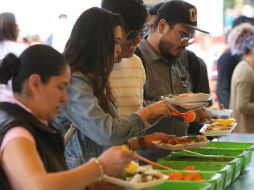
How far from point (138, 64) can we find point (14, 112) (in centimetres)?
119

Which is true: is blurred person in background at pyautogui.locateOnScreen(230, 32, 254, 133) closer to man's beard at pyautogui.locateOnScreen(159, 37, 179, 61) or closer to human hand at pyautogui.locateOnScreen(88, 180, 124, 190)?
man's beard at pyautogui.locateOnScreen(159, 37, 179, 61)

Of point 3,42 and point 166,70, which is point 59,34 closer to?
point 3,42

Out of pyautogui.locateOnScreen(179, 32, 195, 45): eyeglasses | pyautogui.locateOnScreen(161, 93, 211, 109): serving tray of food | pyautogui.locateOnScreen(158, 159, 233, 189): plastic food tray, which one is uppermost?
pyautogui.locateOnScreen(179, 32, 195, 45): eyeglasses

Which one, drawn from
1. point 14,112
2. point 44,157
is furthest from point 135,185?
point 14,112

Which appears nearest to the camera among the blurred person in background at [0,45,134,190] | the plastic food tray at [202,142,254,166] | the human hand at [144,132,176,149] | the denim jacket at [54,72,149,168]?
the blurred person in background at [0,45,134,190]

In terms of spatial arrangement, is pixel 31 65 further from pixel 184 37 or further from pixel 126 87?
pixel 184 37

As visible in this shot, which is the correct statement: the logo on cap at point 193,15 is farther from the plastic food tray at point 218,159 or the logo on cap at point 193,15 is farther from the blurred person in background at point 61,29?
the blurred person in background at point 61,29

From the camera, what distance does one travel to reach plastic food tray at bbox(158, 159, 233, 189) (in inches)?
96.7

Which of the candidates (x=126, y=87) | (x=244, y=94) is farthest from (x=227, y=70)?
(x=126, y=87)

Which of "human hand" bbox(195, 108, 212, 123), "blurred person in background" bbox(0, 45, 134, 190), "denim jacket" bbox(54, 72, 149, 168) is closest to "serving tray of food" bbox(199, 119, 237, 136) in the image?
"human hand" bbox(195, 108, 212, 123)

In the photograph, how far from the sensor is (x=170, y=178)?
7.47ft

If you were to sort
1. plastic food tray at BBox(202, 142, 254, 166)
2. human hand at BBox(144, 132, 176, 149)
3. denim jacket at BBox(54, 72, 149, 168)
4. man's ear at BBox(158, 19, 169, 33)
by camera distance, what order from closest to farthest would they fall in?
denim jacket at BBox(54, 72, 149, 168) → human hand at BBox(144, 132, 176, 149) → plastic food tray at BBox(202, 142, 254, 166) → man's ear at BBox(158, 19, 169, 33)

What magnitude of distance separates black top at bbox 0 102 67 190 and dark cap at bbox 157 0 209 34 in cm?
158

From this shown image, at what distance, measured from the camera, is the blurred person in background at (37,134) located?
1.55m
